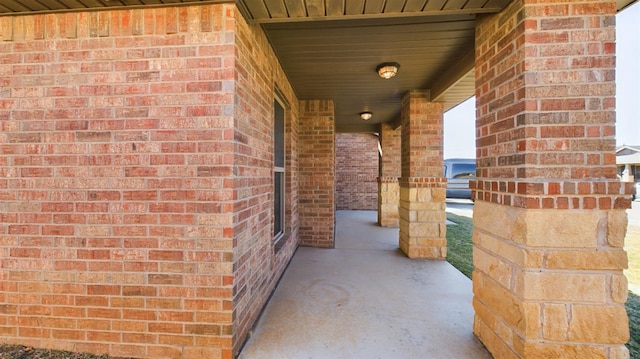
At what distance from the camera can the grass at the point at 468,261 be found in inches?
87.5

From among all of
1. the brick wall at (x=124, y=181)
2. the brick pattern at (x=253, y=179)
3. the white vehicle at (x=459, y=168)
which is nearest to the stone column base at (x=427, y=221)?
the brick pattern at (x=253, y=179)

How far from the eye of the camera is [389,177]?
24.4 feet

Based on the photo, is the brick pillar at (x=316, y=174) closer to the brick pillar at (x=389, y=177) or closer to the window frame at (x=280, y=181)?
the window frame at (x=280, y=181)

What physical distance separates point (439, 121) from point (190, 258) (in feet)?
12.9

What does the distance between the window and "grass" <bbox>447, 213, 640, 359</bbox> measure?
262 cm

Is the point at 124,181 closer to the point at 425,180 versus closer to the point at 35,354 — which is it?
the point at 35,354

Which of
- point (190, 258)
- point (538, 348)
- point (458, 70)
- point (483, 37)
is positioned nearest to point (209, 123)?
point (190, 258)

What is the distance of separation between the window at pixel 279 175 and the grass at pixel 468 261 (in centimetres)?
262

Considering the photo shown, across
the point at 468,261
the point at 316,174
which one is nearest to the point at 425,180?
the point at 468,261

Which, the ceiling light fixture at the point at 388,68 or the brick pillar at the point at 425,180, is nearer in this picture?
the ceiling light fixture at the point at 388,68

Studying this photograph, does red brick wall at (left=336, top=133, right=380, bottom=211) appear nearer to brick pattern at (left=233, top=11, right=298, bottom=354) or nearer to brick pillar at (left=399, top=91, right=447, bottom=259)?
brick pillar at (left=399, top=91, right=447, bottom=259)

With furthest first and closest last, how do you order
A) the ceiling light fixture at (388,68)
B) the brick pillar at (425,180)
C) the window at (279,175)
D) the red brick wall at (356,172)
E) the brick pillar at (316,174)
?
1. the red brick wall at (356,172)
2. the brick pillar at (316,174)
3. the brick pillar at (425,180)
4. the window at (279,175)
5. the ceiling light fixture at (388,68)

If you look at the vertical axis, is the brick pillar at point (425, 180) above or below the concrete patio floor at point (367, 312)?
above

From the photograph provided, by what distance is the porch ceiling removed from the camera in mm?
1909
